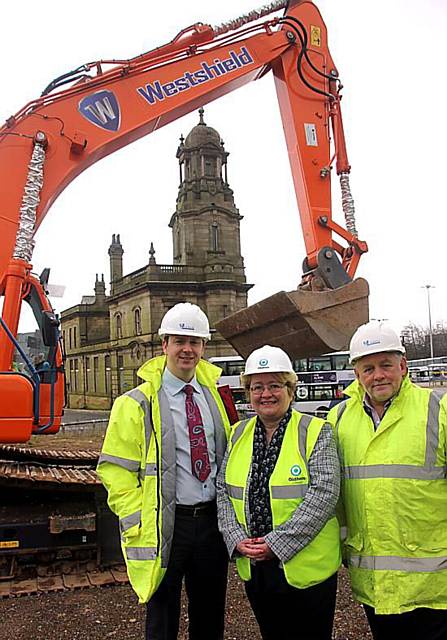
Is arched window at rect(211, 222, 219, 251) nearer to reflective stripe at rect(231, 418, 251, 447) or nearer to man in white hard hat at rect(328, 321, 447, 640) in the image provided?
reflective stripe at rect(231, 418, 251, 447)

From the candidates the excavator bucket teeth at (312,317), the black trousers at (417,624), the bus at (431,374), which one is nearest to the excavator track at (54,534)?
the excavator bucket teeth at (312,317)

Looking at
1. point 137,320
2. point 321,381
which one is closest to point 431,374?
point 321,381

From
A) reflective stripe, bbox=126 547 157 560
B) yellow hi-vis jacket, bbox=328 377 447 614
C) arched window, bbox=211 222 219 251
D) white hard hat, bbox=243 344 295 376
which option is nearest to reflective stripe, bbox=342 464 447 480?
yellow hi-vis jacket, bbox=328 377 447 614

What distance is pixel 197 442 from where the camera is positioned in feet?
10.8

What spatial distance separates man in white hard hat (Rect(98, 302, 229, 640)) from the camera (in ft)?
10.1

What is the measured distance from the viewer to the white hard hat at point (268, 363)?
3.12 m

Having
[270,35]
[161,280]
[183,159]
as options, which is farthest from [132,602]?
[183,159]

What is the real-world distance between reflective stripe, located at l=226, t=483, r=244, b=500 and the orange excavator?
8.17ft

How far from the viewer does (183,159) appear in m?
46.8

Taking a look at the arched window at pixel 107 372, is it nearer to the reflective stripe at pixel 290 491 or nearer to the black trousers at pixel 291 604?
the black trousers at pixel 291 604

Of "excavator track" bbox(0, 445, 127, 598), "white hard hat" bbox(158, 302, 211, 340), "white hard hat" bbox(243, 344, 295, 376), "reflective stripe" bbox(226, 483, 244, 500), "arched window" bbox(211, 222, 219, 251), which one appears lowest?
"excavator track" bbox(0, 445, 127, 598)

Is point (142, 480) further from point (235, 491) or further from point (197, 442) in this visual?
point (235, 491)

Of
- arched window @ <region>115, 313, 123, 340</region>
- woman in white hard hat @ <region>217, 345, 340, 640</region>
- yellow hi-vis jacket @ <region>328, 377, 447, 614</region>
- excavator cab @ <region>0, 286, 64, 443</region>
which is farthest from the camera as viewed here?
arched window @ <region>115, 313, 123, 340</region>

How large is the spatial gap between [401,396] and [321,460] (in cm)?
49
